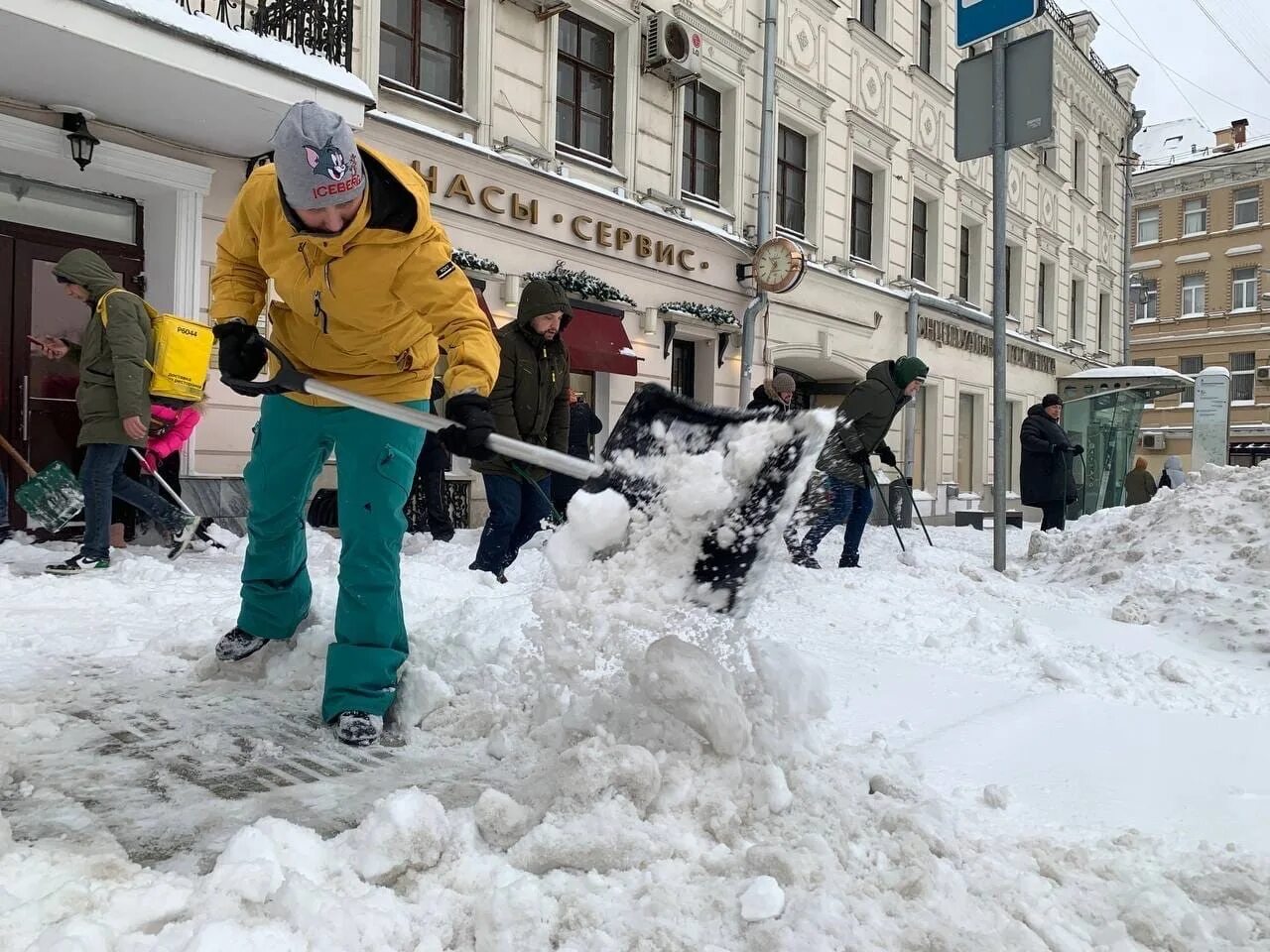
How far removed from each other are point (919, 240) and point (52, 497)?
608 inches

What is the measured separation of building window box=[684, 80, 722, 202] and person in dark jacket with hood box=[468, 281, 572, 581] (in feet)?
24.0

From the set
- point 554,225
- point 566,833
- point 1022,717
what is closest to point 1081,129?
point 554,225

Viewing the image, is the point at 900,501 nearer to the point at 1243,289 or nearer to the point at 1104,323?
the point at 1104,323

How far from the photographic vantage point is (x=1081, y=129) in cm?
2269

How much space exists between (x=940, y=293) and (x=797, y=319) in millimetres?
5300

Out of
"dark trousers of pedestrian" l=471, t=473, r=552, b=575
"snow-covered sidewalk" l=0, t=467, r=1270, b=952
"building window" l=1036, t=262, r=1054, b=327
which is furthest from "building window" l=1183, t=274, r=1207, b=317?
"snow-covered sidewalk" l=0, t=467, r=1270, b=952

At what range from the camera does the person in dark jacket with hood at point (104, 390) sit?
493 centimetres

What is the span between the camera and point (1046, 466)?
9.21 meters

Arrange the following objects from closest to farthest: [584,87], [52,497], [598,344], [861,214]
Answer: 1. [52,497]
2. [598,344]
3. [584,87]
4. [861,214]

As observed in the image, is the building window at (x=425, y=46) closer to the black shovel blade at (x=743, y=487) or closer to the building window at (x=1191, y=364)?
the black shovel blade at (x=743, y=487)

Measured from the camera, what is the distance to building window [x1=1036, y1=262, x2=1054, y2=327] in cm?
2205

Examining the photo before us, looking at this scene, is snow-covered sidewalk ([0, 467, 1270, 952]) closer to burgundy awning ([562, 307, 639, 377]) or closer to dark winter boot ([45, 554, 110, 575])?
dark winter boot ([45, 554, 110, 575])

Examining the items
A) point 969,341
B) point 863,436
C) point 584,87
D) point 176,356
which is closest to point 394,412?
point 176,356

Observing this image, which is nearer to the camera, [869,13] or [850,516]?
[850,516]
